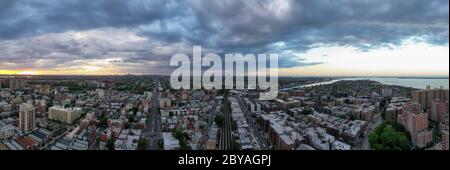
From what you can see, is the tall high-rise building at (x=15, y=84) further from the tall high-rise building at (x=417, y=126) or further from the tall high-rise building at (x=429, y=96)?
the tall high-rise building at (x=429, y=96)

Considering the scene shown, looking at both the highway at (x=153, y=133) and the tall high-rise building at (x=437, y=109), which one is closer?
the highway at (x=153, y=133)

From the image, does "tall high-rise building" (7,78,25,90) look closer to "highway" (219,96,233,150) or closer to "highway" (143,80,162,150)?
"highway" (143,80,162,150)

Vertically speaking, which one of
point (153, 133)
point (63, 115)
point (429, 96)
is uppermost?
point (429, 96)

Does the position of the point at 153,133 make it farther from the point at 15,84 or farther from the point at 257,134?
the point at 15,84

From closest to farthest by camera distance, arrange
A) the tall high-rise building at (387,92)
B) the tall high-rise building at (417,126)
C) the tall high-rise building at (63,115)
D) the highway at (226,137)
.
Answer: the tall high-rise building at (417,126)
the highway at (226,137)
the tall high-rise building at (63,115)
the tall high-rise building at (387,92)

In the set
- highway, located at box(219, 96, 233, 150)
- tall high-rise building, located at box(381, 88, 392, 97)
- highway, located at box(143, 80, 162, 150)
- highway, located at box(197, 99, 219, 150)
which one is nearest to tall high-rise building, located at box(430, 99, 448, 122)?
highway, located at box(219, 96, 233, 150)

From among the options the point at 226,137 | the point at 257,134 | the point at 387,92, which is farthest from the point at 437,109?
the point at 387,92

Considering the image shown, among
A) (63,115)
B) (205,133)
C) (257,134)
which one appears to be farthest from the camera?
(63,115)

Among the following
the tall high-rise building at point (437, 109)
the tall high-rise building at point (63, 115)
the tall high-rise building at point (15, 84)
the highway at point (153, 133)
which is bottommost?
the highway at point (153, 133)

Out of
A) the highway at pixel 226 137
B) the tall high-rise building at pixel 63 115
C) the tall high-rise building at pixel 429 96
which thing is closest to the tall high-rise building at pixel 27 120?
the tall high-rise building at pixel 63 115

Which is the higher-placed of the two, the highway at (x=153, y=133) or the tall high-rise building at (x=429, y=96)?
the tall high-rise building at (x=429, y=96)
